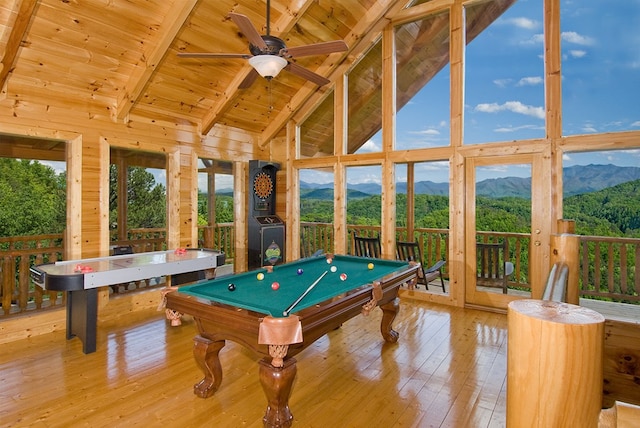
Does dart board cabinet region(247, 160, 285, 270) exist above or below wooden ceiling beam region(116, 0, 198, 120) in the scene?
below

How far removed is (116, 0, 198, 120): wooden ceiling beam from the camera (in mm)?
3653

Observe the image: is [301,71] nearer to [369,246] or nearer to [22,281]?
[369,246]

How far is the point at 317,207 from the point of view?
709cm

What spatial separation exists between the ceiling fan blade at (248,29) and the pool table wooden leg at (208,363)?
2.26m

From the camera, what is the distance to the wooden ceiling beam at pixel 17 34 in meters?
3.03

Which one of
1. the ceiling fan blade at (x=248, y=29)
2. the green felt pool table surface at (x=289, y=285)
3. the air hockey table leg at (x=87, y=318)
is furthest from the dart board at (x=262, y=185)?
the ceiling fan blade at (x=248, y=29)

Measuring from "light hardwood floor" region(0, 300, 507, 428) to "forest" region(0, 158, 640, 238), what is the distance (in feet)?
5.72

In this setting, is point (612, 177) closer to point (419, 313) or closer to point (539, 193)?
point (539, 193)

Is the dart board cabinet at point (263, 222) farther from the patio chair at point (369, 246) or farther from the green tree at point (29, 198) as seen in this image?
the green tree at point (29, 198)

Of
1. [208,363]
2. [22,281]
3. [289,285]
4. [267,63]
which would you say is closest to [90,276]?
[208,363]

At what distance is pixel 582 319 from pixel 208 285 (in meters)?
2.57

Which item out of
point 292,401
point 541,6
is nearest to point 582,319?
point 292,401

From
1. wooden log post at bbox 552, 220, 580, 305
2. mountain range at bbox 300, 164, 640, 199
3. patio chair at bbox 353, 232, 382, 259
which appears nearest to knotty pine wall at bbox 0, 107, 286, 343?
patio chair at bbox 353, 232, 382, 259

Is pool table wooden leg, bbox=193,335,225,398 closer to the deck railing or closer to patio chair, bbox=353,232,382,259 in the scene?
the deck railing
